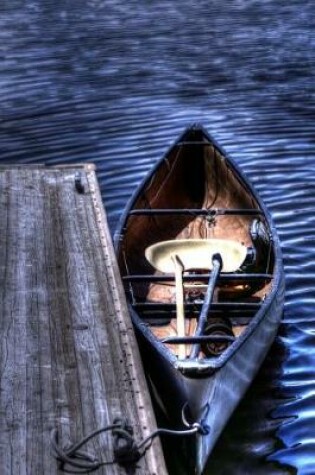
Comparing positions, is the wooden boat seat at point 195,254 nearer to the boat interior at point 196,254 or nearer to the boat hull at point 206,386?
the boat interior at point 196,254

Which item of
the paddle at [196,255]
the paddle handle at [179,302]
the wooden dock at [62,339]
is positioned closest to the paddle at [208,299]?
the paddle at [196,255]

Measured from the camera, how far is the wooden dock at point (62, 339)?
7.51m

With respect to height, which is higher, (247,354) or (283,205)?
(247,354)

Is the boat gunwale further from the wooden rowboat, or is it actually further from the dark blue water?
the dark blue water

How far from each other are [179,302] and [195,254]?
1884 mm

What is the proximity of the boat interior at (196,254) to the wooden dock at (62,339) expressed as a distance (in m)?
0.77

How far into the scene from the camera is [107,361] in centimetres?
866

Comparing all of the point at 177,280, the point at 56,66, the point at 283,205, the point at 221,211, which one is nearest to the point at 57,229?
the point at 177,280

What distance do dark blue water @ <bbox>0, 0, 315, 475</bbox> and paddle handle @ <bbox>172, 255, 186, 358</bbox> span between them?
1275 millimetres

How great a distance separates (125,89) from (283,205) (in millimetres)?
9162

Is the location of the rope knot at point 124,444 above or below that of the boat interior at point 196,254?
above

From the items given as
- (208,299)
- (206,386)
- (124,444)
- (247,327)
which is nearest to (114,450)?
(124,444)

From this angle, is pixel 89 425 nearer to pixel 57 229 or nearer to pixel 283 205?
pixel 57 229

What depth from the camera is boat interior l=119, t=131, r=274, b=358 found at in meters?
10.8
